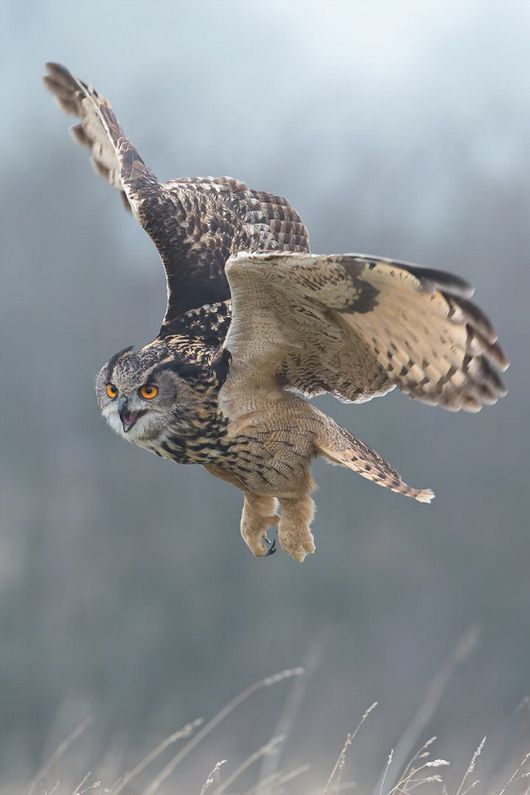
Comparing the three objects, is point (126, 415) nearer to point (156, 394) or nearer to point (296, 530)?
point (156, 394)

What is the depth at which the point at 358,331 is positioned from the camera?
129 inches

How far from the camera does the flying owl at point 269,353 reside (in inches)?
117

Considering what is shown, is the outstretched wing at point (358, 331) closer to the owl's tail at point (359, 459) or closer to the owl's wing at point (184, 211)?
the owl's tail at point (359, 459)

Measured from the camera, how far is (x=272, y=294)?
3.32 m

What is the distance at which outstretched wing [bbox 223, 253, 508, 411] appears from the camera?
2.86m

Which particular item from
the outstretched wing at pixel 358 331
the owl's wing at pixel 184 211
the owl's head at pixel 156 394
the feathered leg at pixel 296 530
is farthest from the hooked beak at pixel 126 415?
the feathered leg at pixel 296 530

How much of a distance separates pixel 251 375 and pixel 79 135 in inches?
71.2

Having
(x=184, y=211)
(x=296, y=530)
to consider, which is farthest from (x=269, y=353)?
(x=184, y=211)

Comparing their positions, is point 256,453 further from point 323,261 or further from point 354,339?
point 323,261

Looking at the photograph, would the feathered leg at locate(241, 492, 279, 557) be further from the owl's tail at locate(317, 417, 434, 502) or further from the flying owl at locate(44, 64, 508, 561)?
the owl's tail at locate(317, 417, 434, 502)

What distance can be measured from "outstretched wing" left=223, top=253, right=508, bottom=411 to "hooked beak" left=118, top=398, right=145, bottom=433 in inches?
12.1

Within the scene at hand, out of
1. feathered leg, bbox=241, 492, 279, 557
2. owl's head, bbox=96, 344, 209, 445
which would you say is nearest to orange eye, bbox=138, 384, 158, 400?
owl's head, bbox=96, 344, 209, 445

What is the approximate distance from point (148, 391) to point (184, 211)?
1222 millimetres

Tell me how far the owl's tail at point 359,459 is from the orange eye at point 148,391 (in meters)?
0.62
